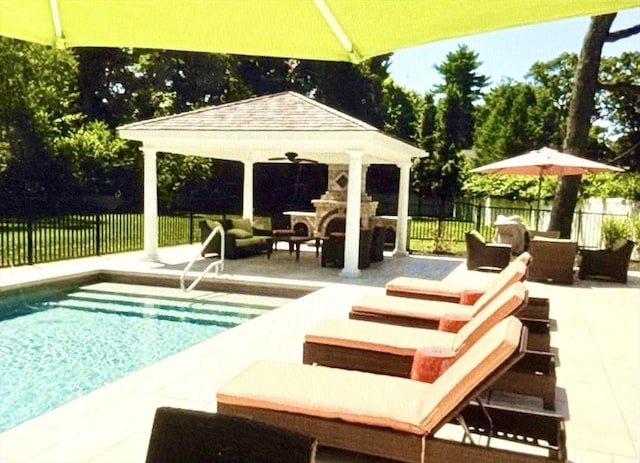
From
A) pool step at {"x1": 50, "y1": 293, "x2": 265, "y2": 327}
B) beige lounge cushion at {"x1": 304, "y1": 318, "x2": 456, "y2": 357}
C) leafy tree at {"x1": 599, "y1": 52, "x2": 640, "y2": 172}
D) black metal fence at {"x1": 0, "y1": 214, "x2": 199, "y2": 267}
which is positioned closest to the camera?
beige lounge cushion at {"x1": 304, "y1": 318, "x2": 456, "y2": 357}

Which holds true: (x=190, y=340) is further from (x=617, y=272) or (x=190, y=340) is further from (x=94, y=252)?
(x=617, y=272)

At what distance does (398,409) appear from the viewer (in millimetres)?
3428

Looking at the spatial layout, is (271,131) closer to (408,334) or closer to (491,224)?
(408,334)

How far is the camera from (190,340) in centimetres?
849

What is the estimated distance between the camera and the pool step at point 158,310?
9547 millimetres

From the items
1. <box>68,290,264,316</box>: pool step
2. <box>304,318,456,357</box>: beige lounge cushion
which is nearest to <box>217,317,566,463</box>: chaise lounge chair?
<box>304,318,456,357</box>: beige lounge cushion

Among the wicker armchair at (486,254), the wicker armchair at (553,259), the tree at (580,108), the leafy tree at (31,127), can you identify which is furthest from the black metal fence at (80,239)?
the tree at (580,108)

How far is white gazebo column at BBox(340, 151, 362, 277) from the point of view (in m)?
12.5

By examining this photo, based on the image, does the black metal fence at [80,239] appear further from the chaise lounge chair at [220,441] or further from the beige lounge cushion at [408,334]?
the chaise lounge chair at [220,441]

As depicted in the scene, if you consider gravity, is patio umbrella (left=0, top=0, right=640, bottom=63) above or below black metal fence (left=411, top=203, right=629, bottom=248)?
above

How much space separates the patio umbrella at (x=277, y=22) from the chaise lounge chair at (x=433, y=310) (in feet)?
11.6

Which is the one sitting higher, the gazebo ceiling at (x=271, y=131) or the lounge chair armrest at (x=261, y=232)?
the gazebo ceiling at (x=271, y=131)

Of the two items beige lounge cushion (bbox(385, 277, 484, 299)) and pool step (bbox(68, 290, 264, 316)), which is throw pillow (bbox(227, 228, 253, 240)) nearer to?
pool step (bbox(68, 290, 264, 316))

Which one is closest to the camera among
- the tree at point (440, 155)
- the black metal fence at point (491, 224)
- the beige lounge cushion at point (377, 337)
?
the beige lounge cushion at point (377, 337)
